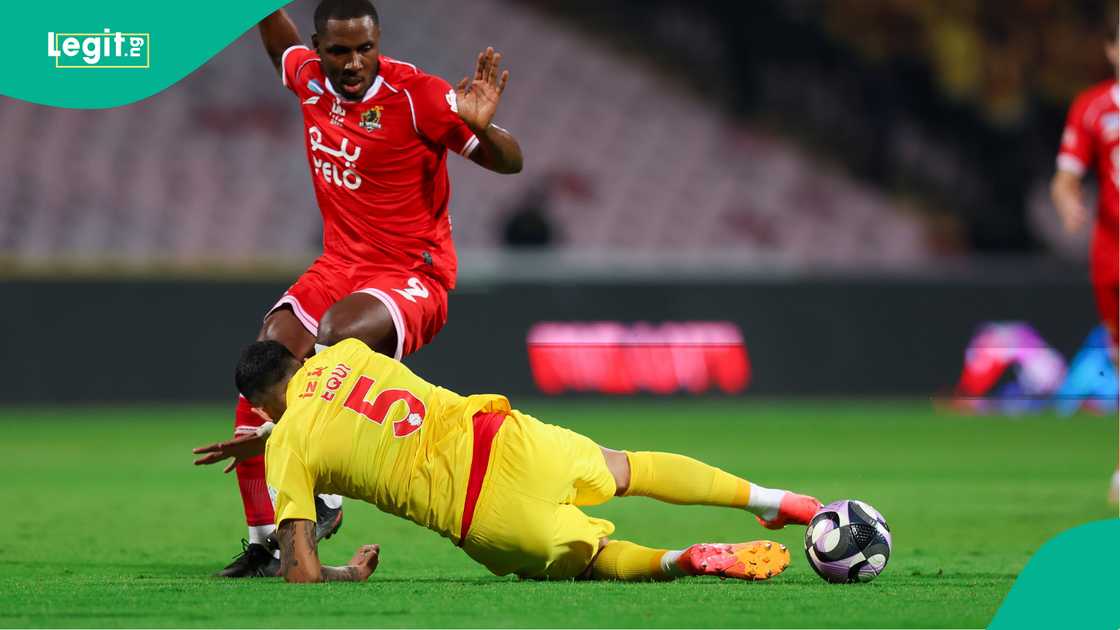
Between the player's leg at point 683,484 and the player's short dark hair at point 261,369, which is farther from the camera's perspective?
the player's leg at point 683,484

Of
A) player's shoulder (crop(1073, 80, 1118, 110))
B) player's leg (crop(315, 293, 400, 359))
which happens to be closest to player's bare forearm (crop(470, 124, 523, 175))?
player's leg (crop(315, 293, 400, 359))

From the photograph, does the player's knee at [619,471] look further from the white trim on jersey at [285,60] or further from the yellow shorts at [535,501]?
the white trim on jersey at [285,60]

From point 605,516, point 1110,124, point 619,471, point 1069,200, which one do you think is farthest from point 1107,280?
point 619,471

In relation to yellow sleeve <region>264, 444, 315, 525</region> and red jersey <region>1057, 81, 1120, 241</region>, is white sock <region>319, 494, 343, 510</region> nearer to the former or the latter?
yellow sleeve <region>264, 444, 315, 525</region>

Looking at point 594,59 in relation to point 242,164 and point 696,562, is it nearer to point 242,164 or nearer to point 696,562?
point 242,164

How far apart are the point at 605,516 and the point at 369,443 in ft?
10.0

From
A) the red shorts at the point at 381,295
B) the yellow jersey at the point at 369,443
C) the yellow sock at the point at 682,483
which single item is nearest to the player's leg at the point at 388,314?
the red shorts at the point at 381,295

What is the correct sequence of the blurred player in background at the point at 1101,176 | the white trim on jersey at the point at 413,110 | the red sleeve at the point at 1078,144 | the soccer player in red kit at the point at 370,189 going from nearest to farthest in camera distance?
the soccer player in red kit at the point at 370,189 → the white trim on jersey at the point at 413,110 → the blurred player in background at the point at 1101,176 → the red sleeve at the point at 1078,144

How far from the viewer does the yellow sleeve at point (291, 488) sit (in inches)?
201

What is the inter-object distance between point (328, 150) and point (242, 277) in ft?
28.9

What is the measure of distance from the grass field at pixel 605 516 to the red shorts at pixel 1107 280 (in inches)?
37.2

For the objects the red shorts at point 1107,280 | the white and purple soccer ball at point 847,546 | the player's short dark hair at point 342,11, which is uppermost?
the player's short dark hair at point 342,11

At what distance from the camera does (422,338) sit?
20.7 ft

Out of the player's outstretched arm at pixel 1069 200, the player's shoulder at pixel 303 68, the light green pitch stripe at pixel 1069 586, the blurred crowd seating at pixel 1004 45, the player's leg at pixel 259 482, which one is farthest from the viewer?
the blurred crowd seating at pixel 1004 45
